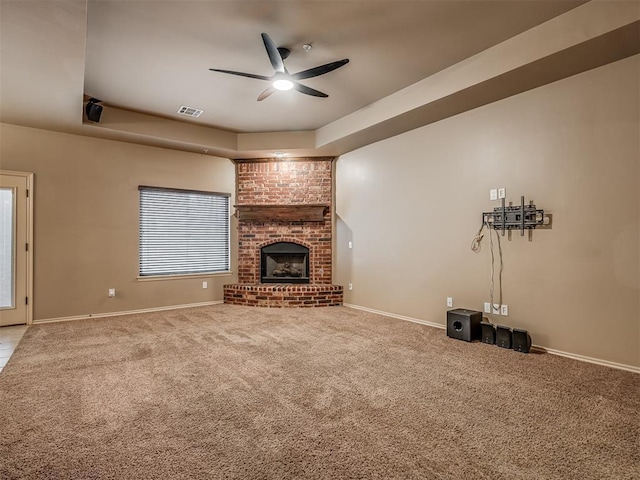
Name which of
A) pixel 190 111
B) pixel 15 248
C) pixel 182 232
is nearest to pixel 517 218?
pixel 190 111

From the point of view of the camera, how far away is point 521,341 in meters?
3.70

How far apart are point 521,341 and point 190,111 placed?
5.24 m

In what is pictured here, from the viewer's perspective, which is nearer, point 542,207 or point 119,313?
point 542,207

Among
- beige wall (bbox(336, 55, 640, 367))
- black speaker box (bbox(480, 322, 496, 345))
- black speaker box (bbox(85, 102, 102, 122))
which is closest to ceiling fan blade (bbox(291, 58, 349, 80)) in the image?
beige wall (bbox(336, 55, 640, 367))

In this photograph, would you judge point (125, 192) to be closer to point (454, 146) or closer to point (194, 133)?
point (194, 133)

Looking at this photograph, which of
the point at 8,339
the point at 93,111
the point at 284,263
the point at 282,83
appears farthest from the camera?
the point at 284,263

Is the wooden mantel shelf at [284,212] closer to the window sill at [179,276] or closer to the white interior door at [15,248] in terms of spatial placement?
the window sill at [179,276]

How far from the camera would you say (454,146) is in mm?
4645

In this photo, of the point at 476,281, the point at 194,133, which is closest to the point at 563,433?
the point at 476,281

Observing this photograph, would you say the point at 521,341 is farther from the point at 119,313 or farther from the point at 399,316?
the point at 119,313

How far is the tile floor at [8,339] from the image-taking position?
142 inches

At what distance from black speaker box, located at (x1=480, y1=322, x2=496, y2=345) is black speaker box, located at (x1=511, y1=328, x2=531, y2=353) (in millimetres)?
218

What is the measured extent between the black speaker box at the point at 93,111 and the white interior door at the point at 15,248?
122 cm

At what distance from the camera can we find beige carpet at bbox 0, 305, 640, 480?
1.83 meters
